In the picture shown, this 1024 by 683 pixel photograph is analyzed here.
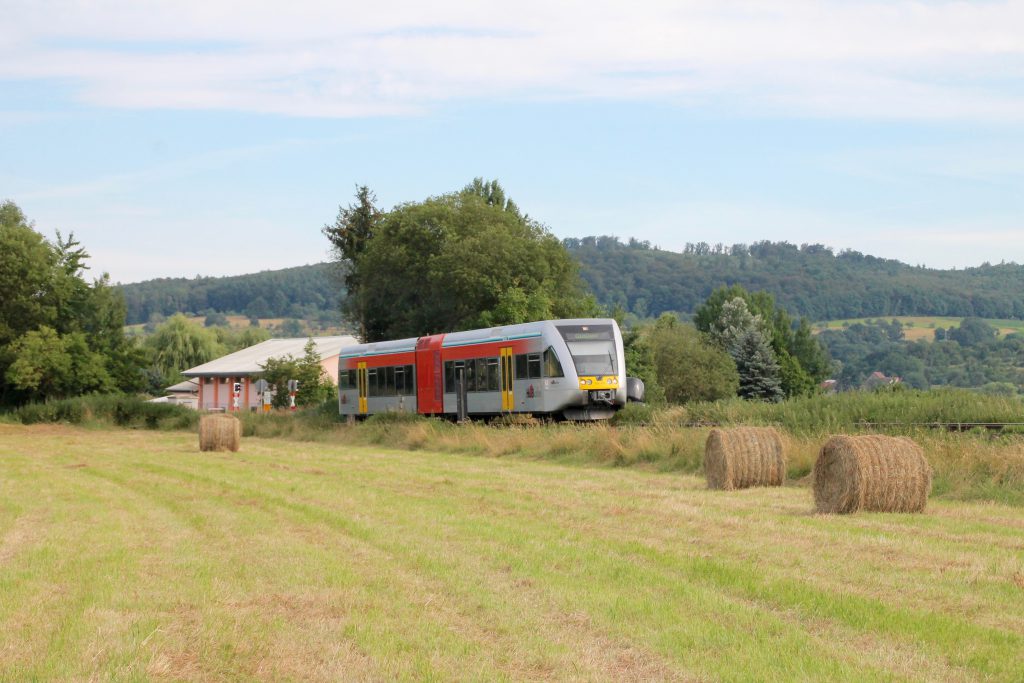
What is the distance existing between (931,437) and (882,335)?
474 feet

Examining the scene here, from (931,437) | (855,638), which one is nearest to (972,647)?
(855,638)

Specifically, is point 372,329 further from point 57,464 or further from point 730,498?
point 730,498

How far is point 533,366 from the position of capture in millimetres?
32719

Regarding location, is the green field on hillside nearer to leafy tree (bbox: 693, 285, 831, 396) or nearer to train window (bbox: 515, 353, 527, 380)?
leafy tree (bbox: 693, 285, 831, 396)

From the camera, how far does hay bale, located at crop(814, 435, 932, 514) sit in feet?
41.6

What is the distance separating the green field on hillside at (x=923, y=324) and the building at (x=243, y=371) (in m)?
70.3

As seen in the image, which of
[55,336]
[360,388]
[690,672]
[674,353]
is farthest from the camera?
[674,353]

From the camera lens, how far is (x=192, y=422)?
46625 mm

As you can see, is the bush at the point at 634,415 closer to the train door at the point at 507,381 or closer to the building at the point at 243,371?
the train door at the point at 507,381

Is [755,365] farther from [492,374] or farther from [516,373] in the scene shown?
[516,373]

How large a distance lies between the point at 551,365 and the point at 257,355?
244ft

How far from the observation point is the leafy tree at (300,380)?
6994 centimetres

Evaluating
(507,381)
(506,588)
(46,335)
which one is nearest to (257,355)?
(46,335)

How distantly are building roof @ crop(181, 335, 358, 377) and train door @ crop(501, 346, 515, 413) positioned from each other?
59594mm
